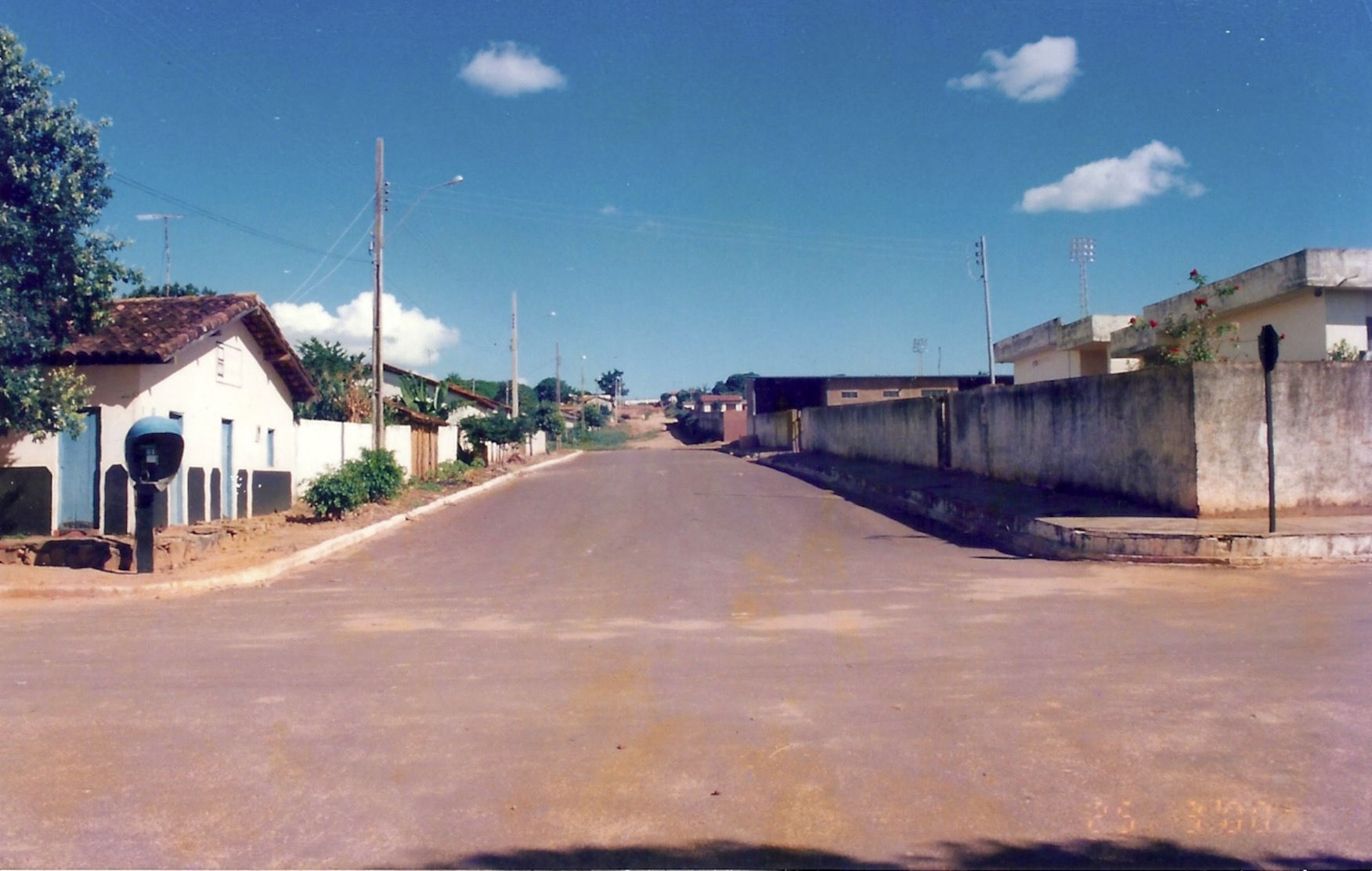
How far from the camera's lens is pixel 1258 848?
4309mm

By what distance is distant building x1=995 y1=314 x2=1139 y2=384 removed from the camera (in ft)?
108

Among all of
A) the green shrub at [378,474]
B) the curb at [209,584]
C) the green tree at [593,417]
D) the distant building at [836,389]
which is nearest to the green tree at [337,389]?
the green shrub at [378,474]

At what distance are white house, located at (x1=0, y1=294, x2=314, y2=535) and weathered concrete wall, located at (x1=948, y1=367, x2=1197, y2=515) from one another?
45.5 feet

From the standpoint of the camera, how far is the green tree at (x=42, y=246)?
504 inches

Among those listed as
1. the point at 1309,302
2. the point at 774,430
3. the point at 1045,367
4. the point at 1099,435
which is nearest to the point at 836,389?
the point at 774,430

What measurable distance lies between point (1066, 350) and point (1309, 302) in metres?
12.8

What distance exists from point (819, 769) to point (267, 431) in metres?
17.9

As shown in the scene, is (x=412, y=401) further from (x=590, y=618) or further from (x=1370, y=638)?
(x=1370, y=638)

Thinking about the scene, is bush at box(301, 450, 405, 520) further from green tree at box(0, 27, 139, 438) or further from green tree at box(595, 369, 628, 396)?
green tree at box(595, 369, 628, 396)

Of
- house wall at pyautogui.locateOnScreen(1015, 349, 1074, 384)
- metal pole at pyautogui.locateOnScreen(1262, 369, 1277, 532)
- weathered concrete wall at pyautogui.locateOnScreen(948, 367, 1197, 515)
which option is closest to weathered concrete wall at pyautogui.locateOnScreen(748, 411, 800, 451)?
house wall at pyautogui.locateOnScreen(1015, 349, 1074, 384)

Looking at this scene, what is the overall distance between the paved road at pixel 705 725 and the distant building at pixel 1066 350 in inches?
904

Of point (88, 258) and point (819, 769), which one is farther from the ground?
point (88, 258)

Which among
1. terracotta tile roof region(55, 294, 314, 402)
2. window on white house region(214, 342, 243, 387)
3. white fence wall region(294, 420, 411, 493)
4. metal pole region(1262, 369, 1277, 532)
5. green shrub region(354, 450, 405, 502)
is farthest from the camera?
white fence wall region(294, 420, 411, 493)

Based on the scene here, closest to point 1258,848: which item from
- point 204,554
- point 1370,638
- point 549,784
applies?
point 549,784
